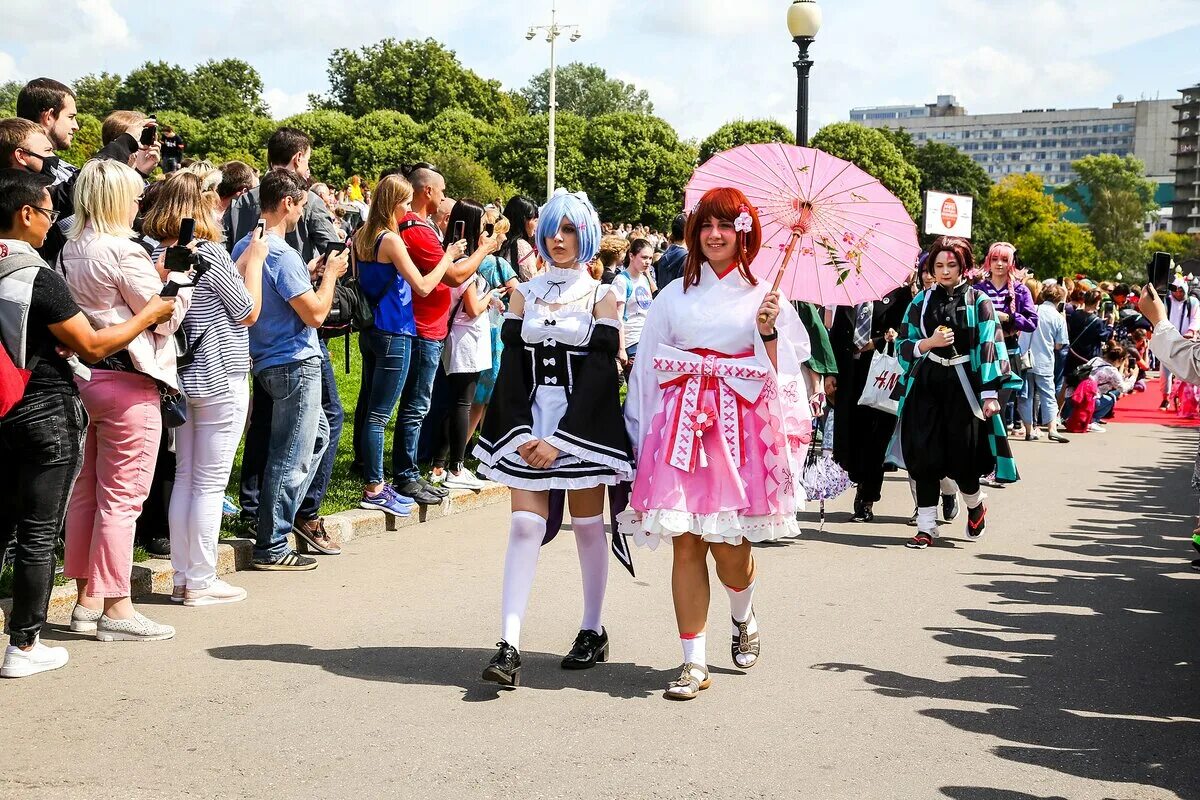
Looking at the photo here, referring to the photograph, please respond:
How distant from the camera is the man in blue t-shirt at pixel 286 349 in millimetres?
6910

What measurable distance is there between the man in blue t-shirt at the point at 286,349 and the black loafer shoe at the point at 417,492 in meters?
1.78

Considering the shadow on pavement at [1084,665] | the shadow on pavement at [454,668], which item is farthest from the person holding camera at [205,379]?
the shadow on pavement at [1084,665]

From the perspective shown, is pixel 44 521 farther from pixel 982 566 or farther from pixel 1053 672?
pixel 982 566

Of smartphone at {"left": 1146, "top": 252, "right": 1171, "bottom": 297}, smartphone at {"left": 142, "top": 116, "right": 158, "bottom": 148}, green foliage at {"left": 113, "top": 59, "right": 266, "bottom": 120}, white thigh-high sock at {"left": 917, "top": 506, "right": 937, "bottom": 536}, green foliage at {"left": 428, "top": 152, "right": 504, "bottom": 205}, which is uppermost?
green foliage at {"left": 113, "top": 59, "right": 266, "bottom": 120}

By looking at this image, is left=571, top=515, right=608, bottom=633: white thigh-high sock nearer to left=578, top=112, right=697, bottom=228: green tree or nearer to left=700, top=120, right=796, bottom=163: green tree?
left=578, top=112, right=697, bottom=228: green tree

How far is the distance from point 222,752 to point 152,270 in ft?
7.33

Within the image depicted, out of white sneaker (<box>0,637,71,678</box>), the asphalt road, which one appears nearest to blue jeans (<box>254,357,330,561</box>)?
the asphalt road

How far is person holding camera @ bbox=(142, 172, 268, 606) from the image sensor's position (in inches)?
244

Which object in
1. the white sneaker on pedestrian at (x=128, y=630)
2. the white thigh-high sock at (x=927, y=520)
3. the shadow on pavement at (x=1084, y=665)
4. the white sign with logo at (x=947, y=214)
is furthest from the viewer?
the white sign with logo at (x=947, y=214)

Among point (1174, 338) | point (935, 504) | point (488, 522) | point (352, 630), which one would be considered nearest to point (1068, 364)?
point (935, 504)

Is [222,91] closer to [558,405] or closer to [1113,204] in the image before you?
[558,405]

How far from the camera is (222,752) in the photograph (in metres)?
4.42

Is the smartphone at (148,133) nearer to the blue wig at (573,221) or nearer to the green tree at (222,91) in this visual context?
the blue wig at (573,221)

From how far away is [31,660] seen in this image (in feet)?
17.2
